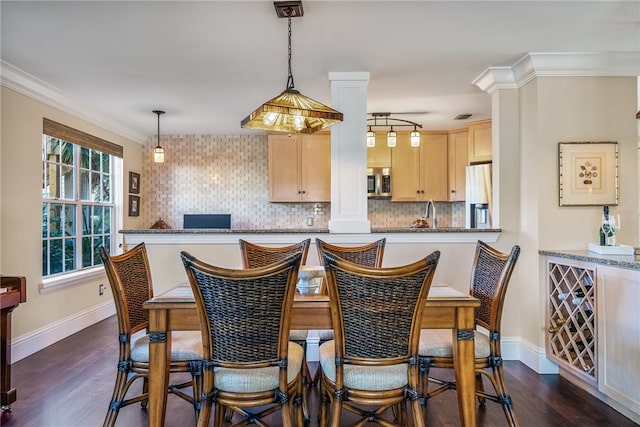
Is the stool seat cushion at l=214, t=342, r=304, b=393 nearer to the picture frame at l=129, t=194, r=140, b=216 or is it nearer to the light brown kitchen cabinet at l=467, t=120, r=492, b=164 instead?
the light brown kitchen cabinet at l=467, t=120, r=492, b=164

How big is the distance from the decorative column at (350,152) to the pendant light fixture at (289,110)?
82 centimetres

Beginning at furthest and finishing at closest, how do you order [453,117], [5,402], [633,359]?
1. [453,117]
2. [5,402]
3. [633,359]

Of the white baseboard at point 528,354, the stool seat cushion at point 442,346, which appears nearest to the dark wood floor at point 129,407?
the white baseboard at point 528,354

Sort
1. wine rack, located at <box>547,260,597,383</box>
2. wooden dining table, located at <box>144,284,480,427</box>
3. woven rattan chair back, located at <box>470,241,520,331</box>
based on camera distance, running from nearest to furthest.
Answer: wooden dining table, located at <box>144,284,480,427</box>, woven rattan chair back, located at <box>470,241,520,331</box>, wine rack, located at <box>547,260,597,383</box>

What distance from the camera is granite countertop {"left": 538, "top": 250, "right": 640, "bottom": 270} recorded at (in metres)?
2.28

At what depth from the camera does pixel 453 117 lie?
200 inches

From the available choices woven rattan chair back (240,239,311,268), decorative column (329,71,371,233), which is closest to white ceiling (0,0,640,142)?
decorative column (329,71,371,233)

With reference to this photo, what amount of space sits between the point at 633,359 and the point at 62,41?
13.4 feet

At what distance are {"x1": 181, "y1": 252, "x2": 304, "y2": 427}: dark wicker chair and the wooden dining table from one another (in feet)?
0.73

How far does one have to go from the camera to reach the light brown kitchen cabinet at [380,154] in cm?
576

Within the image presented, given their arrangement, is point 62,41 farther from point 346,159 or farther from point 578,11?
point 578,11

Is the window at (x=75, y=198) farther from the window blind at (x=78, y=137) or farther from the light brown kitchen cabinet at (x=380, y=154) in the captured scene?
the light brown kitchen cabinet at (x=380, y=154)

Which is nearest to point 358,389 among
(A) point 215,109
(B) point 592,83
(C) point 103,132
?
(B) point 592,83

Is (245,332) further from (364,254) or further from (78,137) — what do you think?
(78,137)
